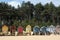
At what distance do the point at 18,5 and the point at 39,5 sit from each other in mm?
6938

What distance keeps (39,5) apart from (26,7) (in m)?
4.26

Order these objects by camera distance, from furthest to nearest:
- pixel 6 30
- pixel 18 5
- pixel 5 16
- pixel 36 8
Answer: pixel 18 5 < pixel 36 8 < pixel 5 16 < pixel 6 30

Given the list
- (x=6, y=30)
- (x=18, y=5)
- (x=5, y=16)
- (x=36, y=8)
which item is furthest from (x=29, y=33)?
(x=18, y=5)

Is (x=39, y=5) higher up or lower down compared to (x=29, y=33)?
higher up

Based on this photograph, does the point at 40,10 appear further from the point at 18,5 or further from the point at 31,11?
the point at 18,5

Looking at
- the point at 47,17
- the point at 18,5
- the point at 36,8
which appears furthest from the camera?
the point at 18,5

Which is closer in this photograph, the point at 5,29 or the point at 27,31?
the point at 5,29

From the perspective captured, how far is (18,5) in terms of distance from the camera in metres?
69.4

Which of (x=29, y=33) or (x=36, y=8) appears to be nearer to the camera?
(x=29, y=33)

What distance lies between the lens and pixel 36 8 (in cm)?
6456

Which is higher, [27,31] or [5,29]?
[5,29]

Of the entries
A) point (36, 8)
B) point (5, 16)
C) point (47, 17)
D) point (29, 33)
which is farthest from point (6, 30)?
point (36, 8)

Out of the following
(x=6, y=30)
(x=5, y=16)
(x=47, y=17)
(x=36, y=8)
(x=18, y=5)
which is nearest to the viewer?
(x=6, y=30)

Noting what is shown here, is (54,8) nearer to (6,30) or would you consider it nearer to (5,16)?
(5,16)
